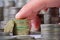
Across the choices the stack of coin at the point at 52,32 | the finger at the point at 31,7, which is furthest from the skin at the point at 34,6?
the stack of coin at the point at 52,32

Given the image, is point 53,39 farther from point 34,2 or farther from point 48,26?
point 34,2

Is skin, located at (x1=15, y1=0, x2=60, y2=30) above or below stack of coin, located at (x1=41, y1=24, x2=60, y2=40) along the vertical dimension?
above

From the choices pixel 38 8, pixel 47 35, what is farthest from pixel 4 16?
pixel 47 35

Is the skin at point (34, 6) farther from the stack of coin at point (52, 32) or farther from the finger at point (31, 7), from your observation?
the stack of coin at point (52, 32)

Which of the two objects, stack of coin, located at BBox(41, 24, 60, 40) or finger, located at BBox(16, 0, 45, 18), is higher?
finger, located at BBox(16, 0, 45, 18)

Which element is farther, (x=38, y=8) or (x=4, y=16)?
(x=4, y=16)

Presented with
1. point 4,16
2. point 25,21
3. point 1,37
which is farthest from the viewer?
point 4,16

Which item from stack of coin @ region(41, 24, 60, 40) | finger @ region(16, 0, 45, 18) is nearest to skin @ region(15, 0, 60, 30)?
finger @ region(16, 0, 45, 18)

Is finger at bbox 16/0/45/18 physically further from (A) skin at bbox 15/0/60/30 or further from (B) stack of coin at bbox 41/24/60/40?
(B) stack of coin at bbox 41/24/60/40

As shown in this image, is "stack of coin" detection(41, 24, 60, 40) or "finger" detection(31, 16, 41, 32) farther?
"finger" detection(31, 16, 41, 32)

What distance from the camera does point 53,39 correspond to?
0.35 meters

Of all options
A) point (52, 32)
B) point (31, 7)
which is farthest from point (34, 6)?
point (52, 32)

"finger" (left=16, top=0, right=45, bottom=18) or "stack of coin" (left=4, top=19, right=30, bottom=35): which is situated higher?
"finger" (left=16, top=0, right=45, bottom=18)

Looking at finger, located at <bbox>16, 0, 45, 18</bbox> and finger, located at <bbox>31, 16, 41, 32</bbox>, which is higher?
finger, located at <bbox>16, 0, 45, 18</bbox>
